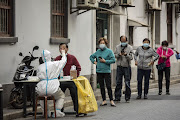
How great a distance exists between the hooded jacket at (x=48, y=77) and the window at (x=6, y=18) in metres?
2.49

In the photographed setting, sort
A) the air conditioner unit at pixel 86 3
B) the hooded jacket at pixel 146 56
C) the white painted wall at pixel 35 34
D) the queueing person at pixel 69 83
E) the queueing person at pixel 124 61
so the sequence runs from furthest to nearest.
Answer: the air conditioner unit at pixel 86 3, the hooded jacket at pixel 146 56, the queueing person at pixel 124 61, the white painted wall at pixel 35 34, the queueing person at pixel 69 83

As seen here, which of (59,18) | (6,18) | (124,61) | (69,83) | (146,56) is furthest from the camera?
(59,18)

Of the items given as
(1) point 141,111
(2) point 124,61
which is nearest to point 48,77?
(1) point 141,111

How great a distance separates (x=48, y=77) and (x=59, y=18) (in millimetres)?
5365

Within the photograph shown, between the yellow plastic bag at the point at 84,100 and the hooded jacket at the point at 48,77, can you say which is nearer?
the hooded jacket at the point at 48,77

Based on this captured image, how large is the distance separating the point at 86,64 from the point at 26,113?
20.3ft

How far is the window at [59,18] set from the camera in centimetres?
1587

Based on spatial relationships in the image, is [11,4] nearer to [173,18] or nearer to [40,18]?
[40,18]

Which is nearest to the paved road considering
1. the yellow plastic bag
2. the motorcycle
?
the yellow plastic bag

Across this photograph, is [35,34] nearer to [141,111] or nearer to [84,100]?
[84,100]

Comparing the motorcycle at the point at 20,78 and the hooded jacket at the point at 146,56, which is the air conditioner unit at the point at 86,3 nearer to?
the hooded jacket at the point at 146,56

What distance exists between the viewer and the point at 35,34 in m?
14.4

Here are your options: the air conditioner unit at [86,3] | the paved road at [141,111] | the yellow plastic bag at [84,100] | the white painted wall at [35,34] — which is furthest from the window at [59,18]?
the yellow plastic bag at [84,100]

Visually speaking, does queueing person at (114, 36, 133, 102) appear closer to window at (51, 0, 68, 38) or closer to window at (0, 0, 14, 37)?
window at (51, 0, 68, 38)
